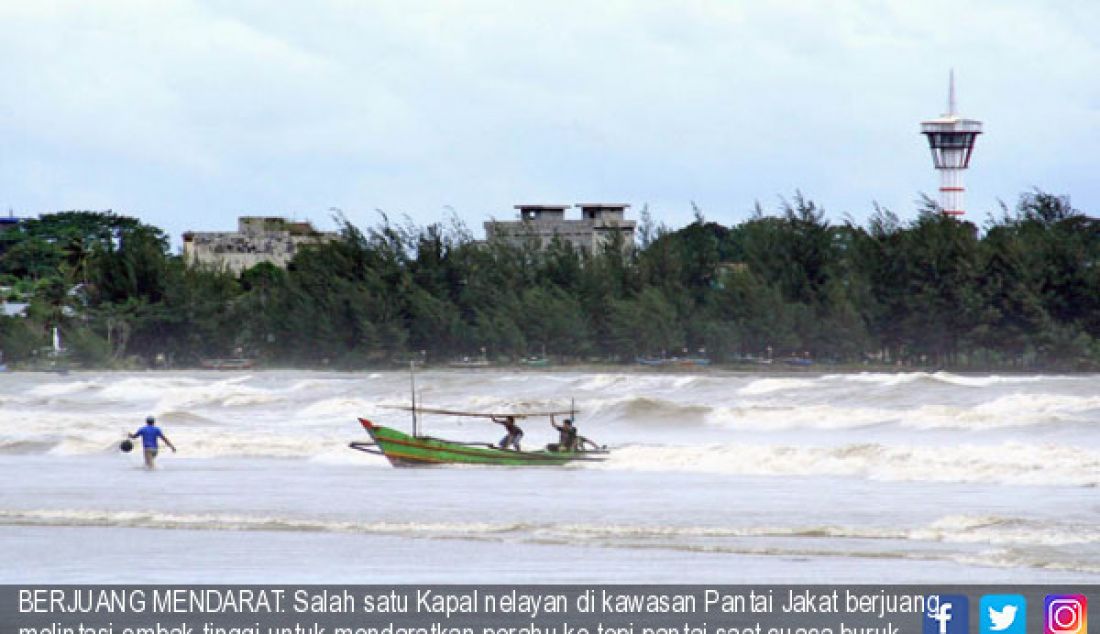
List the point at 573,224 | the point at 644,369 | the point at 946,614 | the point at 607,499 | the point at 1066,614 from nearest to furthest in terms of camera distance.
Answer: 1. the point at 1066,614
2. the point at 946,614
3. the point at 607,499
4. the point at 644,369
5. the point at 573,224

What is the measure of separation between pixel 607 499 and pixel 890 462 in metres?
6.96

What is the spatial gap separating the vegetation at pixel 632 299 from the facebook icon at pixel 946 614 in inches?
2173

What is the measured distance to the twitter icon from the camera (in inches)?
540

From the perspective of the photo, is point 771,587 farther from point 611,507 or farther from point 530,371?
point 530,371

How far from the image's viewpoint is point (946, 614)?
1439 cm

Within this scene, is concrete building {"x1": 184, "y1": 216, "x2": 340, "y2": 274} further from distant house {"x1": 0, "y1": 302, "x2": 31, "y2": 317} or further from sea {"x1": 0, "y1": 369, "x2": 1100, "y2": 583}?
sea {"x1": 0, "y1": 369, "x2": 1100, "y2": 583}

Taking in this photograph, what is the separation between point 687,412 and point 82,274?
5629 centimetres

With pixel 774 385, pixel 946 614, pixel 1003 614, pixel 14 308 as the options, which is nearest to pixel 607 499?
pixel 946 614

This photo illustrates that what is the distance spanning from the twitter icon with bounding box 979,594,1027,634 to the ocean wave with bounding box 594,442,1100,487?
36.5 ft

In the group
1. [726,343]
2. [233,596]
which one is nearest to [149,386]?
[726,343]

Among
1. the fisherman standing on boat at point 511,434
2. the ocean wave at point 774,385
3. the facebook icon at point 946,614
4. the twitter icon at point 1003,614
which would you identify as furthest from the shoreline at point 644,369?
the twitter icon at point 1003,614

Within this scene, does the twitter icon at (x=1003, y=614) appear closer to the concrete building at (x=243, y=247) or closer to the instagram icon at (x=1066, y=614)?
A: the instagram icon at (x=1066, y=614)

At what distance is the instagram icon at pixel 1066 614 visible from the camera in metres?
13.6

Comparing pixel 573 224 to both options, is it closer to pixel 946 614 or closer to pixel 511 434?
pixel 511 434
